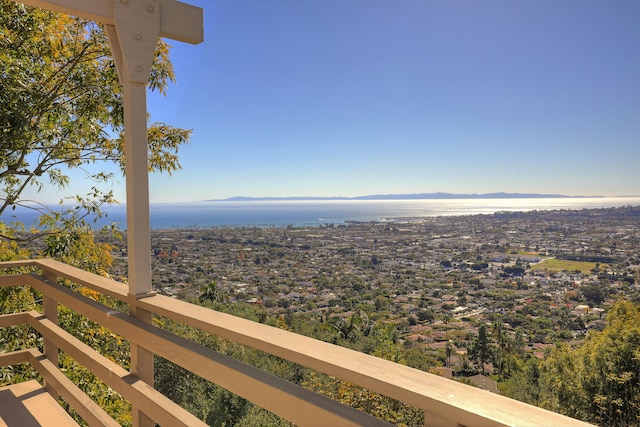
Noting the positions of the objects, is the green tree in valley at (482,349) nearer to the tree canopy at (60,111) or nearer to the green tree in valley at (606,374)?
the green tree in valley at (606,374)

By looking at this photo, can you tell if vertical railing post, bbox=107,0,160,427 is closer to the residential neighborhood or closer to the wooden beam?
the wooden beam

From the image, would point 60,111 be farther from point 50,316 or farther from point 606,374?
point 606,374

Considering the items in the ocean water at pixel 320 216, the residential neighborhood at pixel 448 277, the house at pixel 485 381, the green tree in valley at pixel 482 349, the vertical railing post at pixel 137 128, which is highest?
the vertical railing post at pixel 137 128

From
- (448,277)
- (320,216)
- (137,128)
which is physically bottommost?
(448,277)

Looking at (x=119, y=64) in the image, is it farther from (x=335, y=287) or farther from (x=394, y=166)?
(x=394, y=166)

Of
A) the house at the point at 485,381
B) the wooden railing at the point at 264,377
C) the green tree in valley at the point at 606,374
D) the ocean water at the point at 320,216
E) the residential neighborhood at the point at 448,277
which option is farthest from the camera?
the ocean water at the point at 320,216

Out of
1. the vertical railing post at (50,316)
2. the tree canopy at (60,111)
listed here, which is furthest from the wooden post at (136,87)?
the tree canopy at (60,111)

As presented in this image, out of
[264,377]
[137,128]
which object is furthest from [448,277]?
[264,377]

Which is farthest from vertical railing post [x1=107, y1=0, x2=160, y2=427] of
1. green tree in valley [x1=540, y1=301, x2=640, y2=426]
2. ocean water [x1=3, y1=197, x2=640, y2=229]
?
green tree in valley [x1=540, y1=301, x2=640, y2=426]
